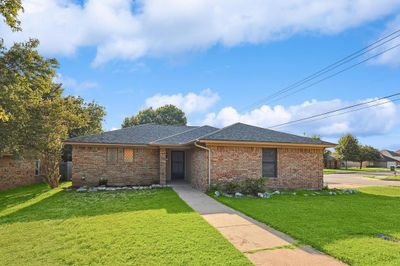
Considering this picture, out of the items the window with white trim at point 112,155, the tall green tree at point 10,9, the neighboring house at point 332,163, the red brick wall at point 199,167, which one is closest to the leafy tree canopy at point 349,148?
the neighboring house at point 332,163

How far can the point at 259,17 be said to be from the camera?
11766mm

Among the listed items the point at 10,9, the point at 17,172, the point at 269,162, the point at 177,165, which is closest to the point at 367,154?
the point at 177,165

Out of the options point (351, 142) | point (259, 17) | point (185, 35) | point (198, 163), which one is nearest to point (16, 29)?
point (185, 35)

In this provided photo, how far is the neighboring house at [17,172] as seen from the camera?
16.1 meters

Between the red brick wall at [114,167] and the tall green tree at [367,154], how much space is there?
42.9m

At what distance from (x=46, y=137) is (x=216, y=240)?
38.3ft

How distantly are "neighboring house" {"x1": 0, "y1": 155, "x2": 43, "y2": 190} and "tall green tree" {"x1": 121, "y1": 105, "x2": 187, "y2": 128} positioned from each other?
28.3 m

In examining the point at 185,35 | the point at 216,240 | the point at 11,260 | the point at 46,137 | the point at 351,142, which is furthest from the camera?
the point at 351,142

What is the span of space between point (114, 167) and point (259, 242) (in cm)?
1233

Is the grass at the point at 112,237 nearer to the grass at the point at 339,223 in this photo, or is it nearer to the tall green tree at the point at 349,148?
the grass at the point at 339,223

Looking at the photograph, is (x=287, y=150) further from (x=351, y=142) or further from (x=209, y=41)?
(x=351, y=142)

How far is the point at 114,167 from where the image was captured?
1612cm

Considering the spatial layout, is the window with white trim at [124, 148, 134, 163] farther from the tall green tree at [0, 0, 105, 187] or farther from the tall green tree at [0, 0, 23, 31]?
the tall green tree at [0, 0, 23, 31]

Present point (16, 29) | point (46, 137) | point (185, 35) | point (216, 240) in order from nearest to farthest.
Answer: point (216, 240)
point (16, 29)
point (185, 35)
point (46, 137)
